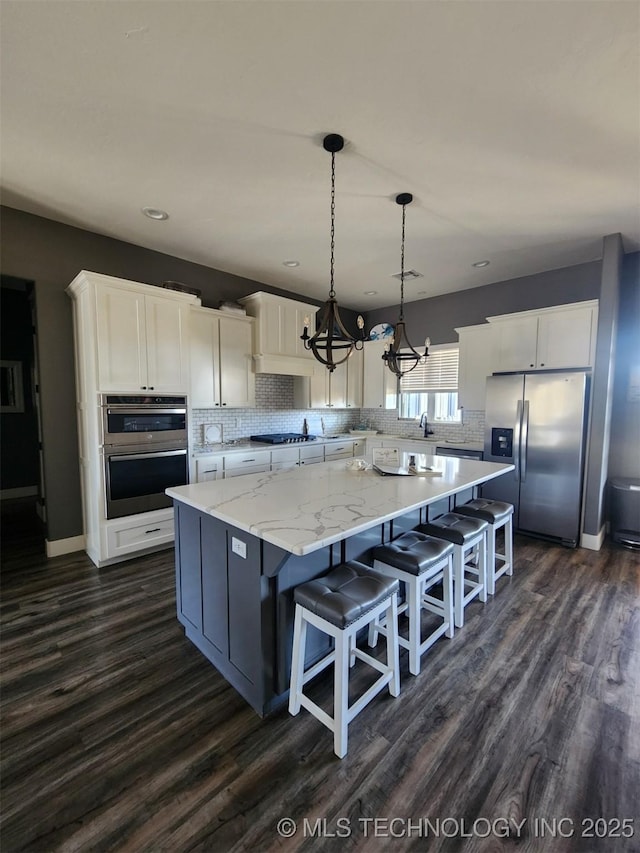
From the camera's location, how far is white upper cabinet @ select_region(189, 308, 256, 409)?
390 cm

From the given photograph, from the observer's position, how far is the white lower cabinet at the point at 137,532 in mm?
3143

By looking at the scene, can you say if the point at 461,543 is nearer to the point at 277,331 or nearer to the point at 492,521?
the point at 492,521

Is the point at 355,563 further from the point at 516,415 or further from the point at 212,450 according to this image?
the point at 516,415

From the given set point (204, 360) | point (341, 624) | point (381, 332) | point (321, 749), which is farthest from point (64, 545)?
point (381, 332)

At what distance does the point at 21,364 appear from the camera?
5250 mm

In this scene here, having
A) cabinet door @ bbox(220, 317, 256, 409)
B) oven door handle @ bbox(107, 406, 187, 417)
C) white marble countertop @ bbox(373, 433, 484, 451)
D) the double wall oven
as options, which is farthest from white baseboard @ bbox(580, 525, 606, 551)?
oven door handle @ bbox(107, 406, 187, 417)

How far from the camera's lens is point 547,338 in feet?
12.6

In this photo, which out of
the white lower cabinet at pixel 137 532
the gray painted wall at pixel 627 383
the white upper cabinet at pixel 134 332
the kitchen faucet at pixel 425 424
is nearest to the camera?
the white upper cabinet at pixel 134 332

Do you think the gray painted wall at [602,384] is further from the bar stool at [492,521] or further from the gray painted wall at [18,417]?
the gray painted wall at [18,417]

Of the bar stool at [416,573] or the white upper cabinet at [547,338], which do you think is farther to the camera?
the white upper cabinet at [547,338]

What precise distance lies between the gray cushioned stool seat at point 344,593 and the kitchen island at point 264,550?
116mm

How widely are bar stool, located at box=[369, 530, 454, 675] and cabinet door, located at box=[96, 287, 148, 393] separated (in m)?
2.59

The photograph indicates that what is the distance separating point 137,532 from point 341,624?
253 cm

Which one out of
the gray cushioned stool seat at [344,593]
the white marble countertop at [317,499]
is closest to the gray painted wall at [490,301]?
the white marble countertop at [317,499]
